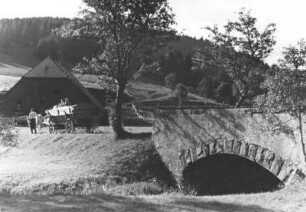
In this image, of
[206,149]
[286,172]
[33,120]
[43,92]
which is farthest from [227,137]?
[43,92]

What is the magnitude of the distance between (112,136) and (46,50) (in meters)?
91.5

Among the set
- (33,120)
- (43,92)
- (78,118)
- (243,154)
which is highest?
(43,92)

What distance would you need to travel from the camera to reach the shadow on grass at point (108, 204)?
41.7 feet

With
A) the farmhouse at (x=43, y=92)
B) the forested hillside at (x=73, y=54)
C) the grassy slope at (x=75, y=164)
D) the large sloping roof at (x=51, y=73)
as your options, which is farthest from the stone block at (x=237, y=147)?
the large sloping roof at (x=51, y=73)

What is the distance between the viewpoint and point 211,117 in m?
20.1

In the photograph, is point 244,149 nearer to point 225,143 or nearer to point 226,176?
point 225,143

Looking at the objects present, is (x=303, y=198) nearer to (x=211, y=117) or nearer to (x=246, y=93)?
(x=211, y=117)

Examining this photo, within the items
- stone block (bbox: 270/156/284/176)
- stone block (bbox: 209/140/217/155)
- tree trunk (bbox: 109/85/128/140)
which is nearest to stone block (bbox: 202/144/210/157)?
stone block (bbox: 209/140/217/155)

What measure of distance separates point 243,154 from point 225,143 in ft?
3.23

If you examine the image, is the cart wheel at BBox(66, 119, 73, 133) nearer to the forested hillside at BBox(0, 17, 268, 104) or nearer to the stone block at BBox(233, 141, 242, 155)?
the forested hillside at BBox(0, 17, 268, 104)

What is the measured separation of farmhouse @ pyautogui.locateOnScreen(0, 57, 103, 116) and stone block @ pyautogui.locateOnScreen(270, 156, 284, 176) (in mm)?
39440

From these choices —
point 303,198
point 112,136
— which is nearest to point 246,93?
point 112,136

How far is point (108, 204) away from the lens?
44.0 feet

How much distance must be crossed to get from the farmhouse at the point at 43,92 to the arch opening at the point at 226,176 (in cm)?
3543
